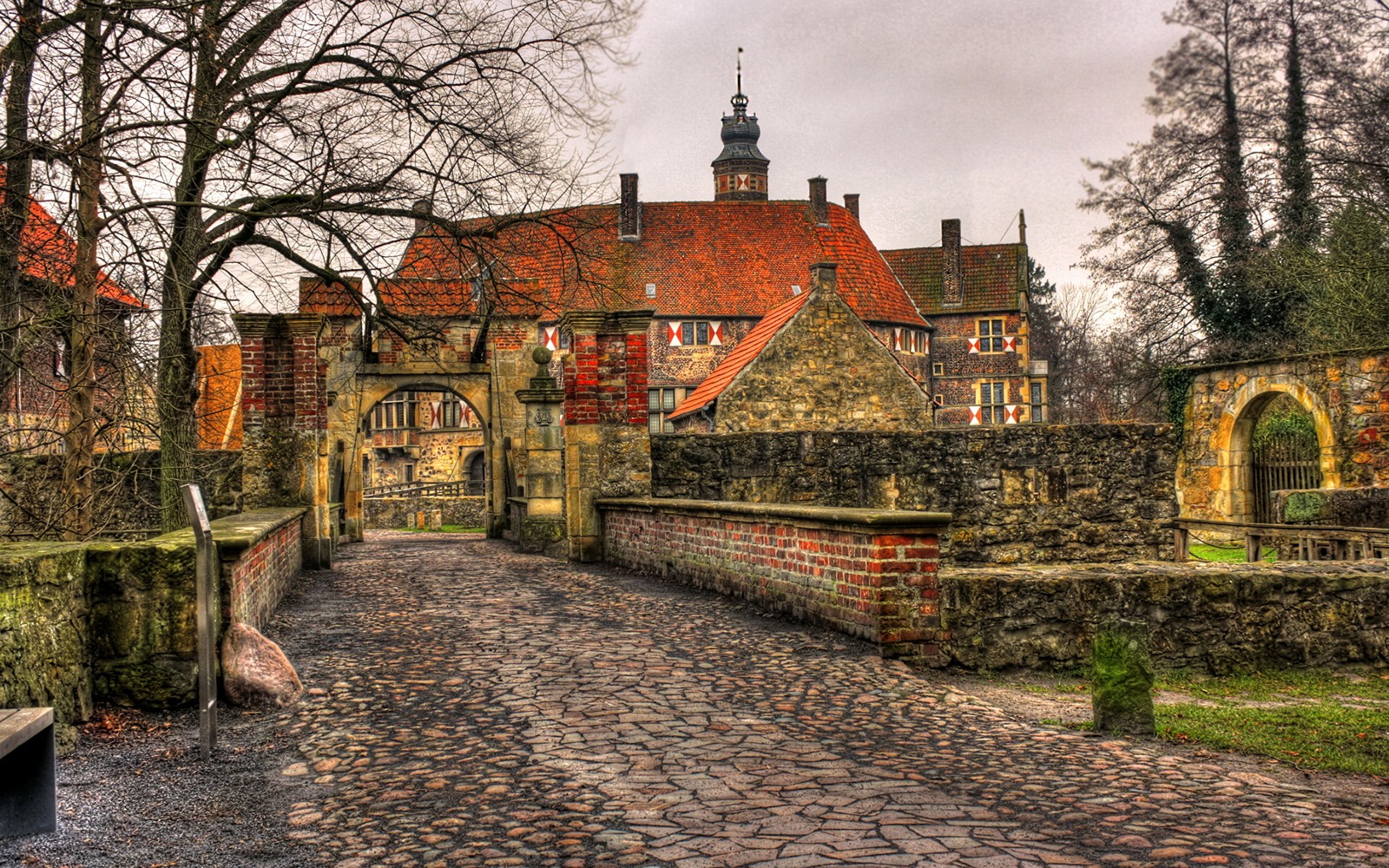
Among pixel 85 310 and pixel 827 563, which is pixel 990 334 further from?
pixel 85 310

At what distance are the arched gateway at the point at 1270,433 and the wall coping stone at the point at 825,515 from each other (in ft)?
36.3

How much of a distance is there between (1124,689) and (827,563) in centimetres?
301

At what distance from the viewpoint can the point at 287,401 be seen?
15.3 metres

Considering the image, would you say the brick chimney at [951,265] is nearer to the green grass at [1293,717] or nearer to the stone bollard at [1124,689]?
the green grass at [1293,717]

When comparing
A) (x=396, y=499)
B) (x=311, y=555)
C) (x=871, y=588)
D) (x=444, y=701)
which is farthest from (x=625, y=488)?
(x=396, y=499)

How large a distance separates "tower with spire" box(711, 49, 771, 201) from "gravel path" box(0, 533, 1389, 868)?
218 ft

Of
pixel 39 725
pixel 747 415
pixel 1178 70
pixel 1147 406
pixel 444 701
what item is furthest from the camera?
pixel 1147 406

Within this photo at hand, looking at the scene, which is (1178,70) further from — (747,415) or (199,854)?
(199,854)

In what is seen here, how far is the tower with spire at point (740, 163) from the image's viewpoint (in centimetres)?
7194

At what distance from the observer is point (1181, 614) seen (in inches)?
303

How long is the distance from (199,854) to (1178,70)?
31468mm

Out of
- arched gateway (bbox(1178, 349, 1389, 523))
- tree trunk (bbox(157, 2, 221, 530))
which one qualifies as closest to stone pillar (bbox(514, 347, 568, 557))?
tree trunk (bbox(157, 2, 221, 530))

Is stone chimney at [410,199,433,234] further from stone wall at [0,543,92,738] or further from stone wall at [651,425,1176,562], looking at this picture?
stone wall at [0,543,92,738]

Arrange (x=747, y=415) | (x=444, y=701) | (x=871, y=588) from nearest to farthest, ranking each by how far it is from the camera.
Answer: (x=444, y=701), (x=871, y=588), (x=747, y=415)
